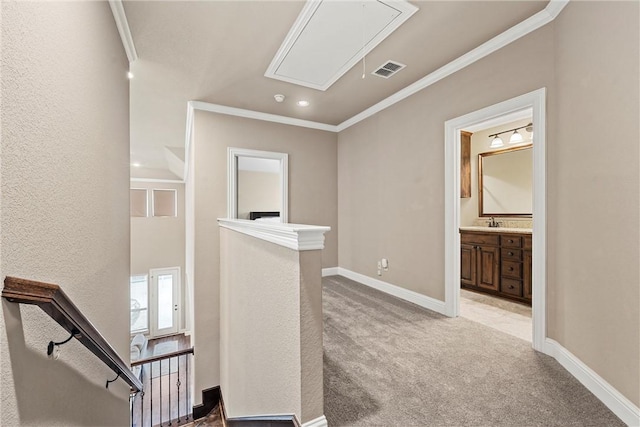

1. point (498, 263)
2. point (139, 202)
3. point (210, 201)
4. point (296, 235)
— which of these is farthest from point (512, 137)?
point (139, 202)

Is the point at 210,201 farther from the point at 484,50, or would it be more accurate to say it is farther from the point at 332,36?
the point at 484,50

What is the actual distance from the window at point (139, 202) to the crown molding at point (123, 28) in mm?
6902

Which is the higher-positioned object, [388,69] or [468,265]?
[388,69]

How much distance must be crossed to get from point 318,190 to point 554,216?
3134 millimetres

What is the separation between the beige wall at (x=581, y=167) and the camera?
142 centimetres

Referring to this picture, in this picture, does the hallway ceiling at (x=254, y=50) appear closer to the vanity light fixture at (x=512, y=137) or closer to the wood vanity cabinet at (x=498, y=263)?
the vanity light fixture at (x=512, y=137)

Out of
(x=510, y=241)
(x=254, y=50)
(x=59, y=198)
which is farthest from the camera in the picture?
(x=510, y=241)

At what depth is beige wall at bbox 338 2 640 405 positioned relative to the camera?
142 cm

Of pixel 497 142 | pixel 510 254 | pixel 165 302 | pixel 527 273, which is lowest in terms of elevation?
pixel 165 302

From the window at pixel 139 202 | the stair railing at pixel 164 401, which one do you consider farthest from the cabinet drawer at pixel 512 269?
the window at pixel 139 202

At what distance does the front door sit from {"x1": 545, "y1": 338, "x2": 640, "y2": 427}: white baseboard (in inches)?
355

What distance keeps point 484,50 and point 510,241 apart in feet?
7.62

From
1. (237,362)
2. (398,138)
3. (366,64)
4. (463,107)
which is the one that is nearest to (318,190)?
(398,138)

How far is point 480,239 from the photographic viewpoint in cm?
387
